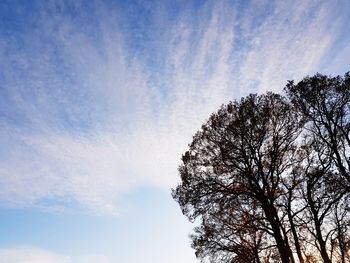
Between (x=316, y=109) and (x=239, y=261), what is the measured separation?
11741 millimetres

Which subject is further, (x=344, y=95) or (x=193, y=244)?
(x=193, y=244)

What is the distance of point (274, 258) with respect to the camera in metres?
25.8

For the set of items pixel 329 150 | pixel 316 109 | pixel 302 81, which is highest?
pixel 302 81

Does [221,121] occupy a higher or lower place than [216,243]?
higher

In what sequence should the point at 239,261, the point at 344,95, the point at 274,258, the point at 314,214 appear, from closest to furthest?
1. the point at 344,95
2. the point at 314,214
3. the point at 239,261
4. the point at 274,258

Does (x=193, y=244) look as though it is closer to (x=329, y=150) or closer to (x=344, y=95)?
(x=329, y=150)

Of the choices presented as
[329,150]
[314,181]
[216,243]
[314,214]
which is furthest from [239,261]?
[329,150]

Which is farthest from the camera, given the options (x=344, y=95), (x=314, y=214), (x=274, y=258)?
(x=274, y=258)

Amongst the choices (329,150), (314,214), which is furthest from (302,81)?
(314,214)

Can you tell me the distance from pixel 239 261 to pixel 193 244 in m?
4.16

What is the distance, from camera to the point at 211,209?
20031mm

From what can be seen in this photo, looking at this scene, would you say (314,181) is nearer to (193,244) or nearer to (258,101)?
(258,101)

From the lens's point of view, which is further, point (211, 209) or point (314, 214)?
point (314, 214)

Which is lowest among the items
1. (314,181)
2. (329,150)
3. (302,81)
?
(314,181)
